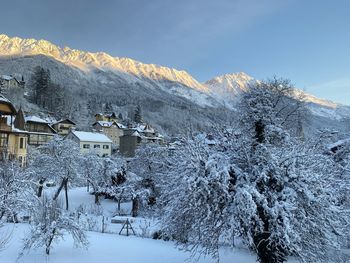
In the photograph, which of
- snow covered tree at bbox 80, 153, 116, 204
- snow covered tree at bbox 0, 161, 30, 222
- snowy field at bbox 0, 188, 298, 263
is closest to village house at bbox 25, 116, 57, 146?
snow covered tree at bbox 80, 153, 116, 204

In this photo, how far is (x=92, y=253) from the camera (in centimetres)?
1767

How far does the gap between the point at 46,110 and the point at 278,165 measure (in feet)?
351

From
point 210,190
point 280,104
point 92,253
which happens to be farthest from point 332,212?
point 280,104

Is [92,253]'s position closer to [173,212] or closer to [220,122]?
[173,212]

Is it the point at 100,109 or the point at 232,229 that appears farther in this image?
the point at 100,109

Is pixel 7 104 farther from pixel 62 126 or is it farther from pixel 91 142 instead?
pixel 62 126

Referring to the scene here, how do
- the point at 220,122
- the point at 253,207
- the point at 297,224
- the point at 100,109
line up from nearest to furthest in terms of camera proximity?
the point at 253,207 < the point at 297,224 < the point at 220,122 < the point at 100,109

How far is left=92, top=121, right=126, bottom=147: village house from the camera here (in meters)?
112

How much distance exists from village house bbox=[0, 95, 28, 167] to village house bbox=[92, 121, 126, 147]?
61.6 metres

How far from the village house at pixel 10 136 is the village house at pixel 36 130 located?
2353 centimetres

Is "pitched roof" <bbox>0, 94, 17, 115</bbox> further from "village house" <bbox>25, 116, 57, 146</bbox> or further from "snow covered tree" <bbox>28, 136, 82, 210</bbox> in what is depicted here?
"village house" <bbox>25, 116, 57, 146</bbox>

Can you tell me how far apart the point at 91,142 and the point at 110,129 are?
29860 mm

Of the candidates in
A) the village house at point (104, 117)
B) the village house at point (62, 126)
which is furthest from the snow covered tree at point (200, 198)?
the village house at point (104, 117)

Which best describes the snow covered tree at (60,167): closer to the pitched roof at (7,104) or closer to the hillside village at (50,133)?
the hillside village at (50,133)
